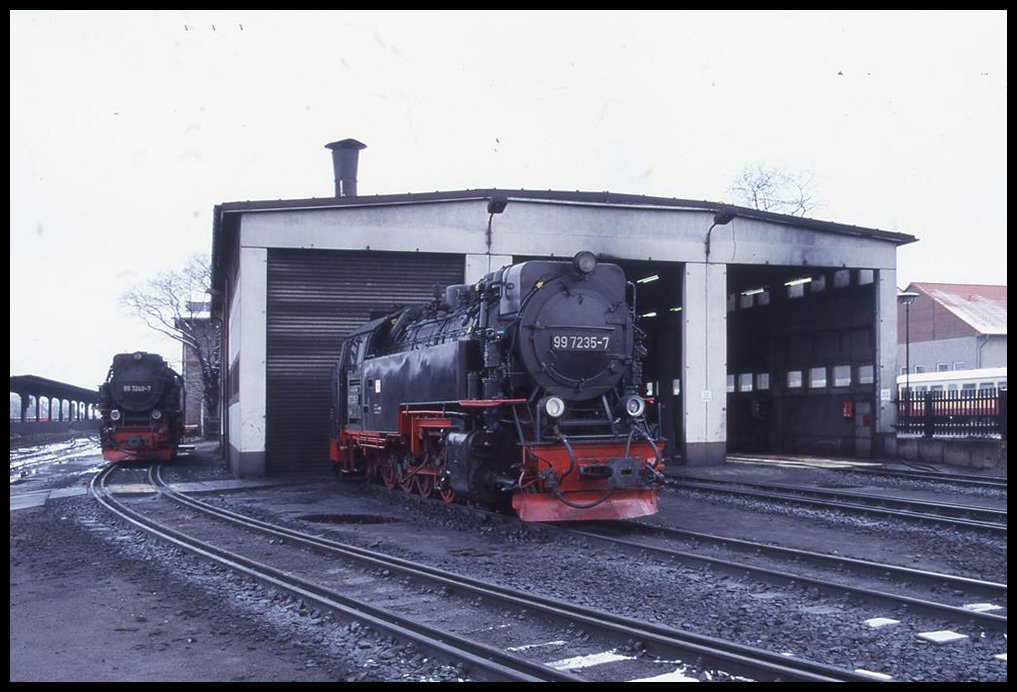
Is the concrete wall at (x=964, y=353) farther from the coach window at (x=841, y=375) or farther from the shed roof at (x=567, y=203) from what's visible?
the shed roof at (x=567, y=203)

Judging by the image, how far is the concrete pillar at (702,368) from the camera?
21922mm

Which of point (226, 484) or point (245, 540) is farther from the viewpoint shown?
point (226, 484)

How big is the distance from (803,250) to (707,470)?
627 cm

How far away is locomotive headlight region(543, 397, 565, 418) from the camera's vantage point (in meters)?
11.1

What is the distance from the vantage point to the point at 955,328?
4497cm

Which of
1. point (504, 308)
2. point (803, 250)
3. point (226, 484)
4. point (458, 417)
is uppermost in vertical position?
point (803, 250)

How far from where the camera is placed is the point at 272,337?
801 inches

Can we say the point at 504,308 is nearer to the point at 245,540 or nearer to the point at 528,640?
the point at 245,540

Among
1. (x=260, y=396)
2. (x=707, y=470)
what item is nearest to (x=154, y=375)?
(x=260, y=396)

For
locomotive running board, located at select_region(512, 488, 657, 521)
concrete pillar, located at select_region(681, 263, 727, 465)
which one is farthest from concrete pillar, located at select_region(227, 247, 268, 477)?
locomotive running board, located at select_region(512, 488, 657, 521)

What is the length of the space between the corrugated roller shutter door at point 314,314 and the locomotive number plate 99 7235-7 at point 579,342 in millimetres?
9505

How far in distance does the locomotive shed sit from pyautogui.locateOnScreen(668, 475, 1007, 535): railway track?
2.52 metres

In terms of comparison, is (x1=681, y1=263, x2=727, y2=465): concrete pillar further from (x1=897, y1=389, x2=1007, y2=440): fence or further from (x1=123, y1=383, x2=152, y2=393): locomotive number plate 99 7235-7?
(x1=123, y1=383, x2=152, y2=393): locomotive number plate 99 7235-7

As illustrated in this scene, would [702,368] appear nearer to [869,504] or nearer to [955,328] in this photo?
[869,504]
